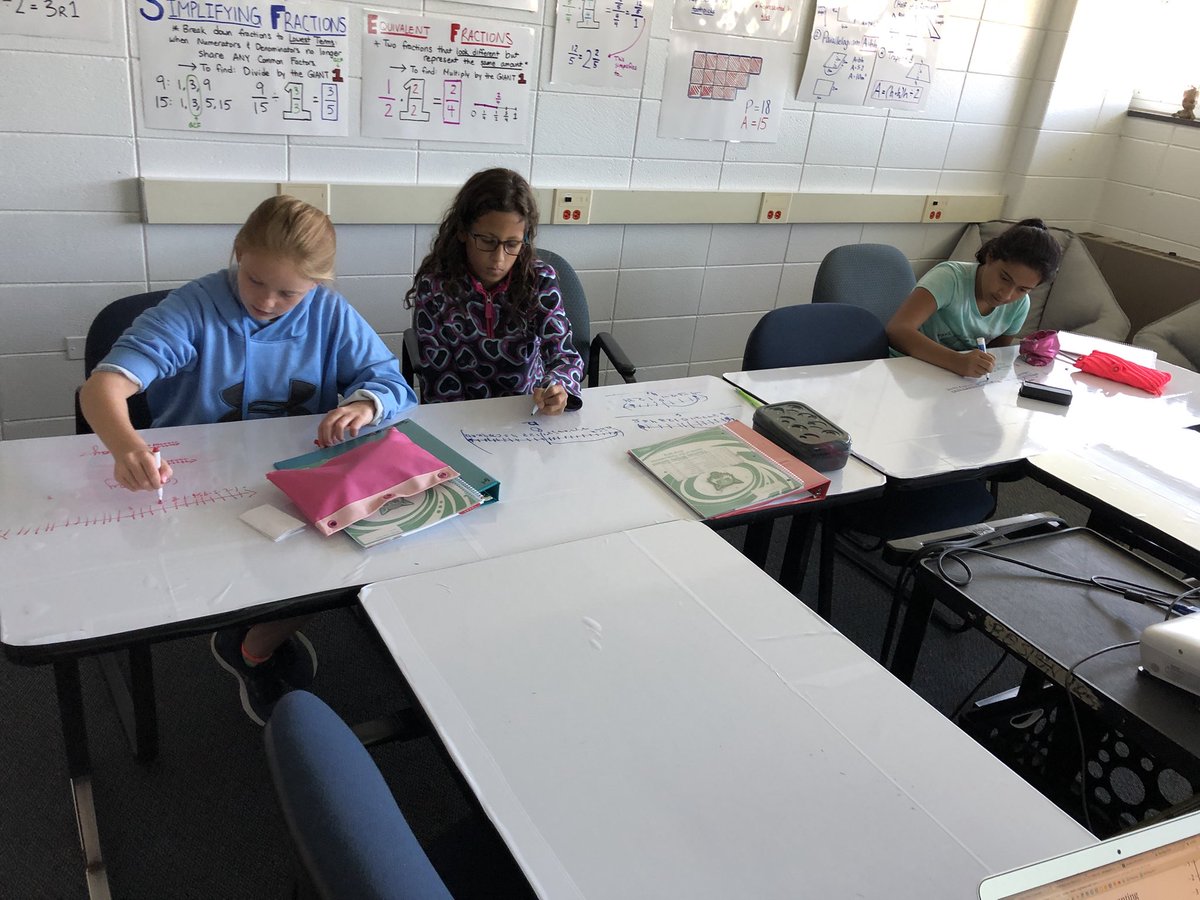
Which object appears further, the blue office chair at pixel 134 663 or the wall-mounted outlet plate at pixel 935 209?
the wall-mounted outlet plate at pixel 935 209

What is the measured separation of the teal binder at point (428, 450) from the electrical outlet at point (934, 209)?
2.64 metres

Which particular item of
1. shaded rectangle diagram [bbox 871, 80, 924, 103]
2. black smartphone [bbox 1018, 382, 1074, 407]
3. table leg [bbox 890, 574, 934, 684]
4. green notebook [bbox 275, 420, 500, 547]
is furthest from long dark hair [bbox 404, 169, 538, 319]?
shaded rectangle diagram [bbox 871, 80, 924, 103]

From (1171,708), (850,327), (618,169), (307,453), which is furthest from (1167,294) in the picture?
(307,453)

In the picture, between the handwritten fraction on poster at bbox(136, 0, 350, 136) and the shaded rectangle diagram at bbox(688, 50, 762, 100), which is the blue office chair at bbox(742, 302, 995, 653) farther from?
the handwritten fraction on poster at bbox(136, 0, 350, 136)

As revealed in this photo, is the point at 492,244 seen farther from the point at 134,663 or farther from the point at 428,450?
the point at 134,663

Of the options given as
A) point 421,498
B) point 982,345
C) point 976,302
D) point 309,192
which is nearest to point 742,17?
point 976,302

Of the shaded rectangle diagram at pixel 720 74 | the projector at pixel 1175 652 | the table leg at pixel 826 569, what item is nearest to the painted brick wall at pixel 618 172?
the shaded rectangle diagram at pixel 720 74

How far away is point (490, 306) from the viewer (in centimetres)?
202

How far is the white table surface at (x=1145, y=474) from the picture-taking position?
1.69m

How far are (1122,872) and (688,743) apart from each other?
0.44 metres

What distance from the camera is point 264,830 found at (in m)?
1.62

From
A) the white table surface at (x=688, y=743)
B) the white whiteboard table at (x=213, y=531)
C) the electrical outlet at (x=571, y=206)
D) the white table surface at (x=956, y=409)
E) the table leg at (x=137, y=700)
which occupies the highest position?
the electrical outlet at (x=571, y=206)

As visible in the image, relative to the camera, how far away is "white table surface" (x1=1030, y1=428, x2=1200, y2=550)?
1.69m

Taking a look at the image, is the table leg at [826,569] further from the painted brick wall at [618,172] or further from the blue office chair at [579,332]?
the painted brick wall at [618,172]
